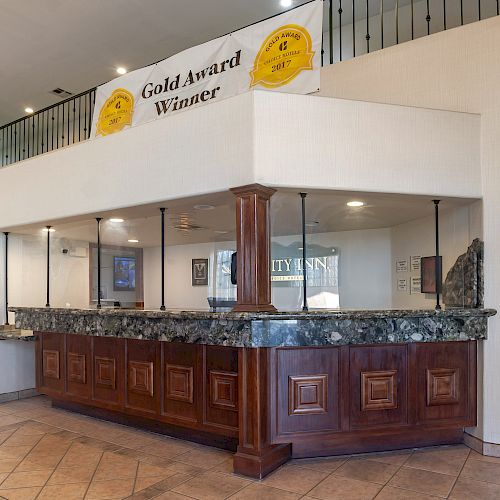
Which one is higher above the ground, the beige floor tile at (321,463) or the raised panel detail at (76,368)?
the raised panel detail at (76,368)

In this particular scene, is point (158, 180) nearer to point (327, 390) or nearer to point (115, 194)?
point (115, 194)

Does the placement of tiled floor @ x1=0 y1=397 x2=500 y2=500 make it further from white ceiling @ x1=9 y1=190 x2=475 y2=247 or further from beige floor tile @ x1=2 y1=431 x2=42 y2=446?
white ceiling @ x1=9 y1=190 x2=475 y2=247

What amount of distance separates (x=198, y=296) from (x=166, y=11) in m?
3.84

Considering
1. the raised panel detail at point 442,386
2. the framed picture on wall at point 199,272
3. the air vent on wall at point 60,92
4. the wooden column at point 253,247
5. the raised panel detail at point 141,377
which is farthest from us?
the air vent on wall at point 60,92

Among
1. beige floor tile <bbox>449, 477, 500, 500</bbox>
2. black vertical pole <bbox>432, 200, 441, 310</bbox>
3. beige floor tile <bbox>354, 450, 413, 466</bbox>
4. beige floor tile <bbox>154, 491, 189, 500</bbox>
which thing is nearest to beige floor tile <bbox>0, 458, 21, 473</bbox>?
beige floor tile <bbox>154, 491, 189, 500</bbox>

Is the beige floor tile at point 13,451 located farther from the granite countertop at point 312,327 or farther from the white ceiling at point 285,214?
the white ceiling at point 285,214

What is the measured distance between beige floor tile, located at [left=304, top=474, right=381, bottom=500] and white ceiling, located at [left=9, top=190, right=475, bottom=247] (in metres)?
1.80

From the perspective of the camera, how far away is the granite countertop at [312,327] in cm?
338

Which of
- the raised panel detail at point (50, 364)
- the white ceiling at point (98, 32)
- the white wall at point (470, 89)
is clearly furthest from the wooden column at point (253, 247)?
the white ceiling at point (98, 32)

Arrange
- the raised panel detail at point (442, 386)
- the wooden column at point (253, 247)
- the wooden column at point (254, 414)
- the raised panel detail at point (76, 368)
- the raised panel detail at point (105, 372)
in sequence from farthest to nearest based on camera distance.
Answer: the raised panel detail at point (76, 368)
the raised panel detail at point (105, 372)
the raised panel detail at point (442, 386)
the wooden column at point (253, 247)
the wooden column at point (254, 414)

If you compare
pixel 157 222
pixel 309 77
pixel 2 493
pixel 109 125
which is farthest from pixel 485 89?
pixel 2 493

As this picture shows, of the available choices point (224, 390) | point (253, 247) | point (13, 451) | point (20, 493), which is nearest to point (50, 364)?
point (13, 451)

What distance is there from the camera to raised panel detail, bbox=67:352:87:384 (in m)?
4.80

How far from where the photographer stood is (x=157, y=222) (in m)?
4.36
